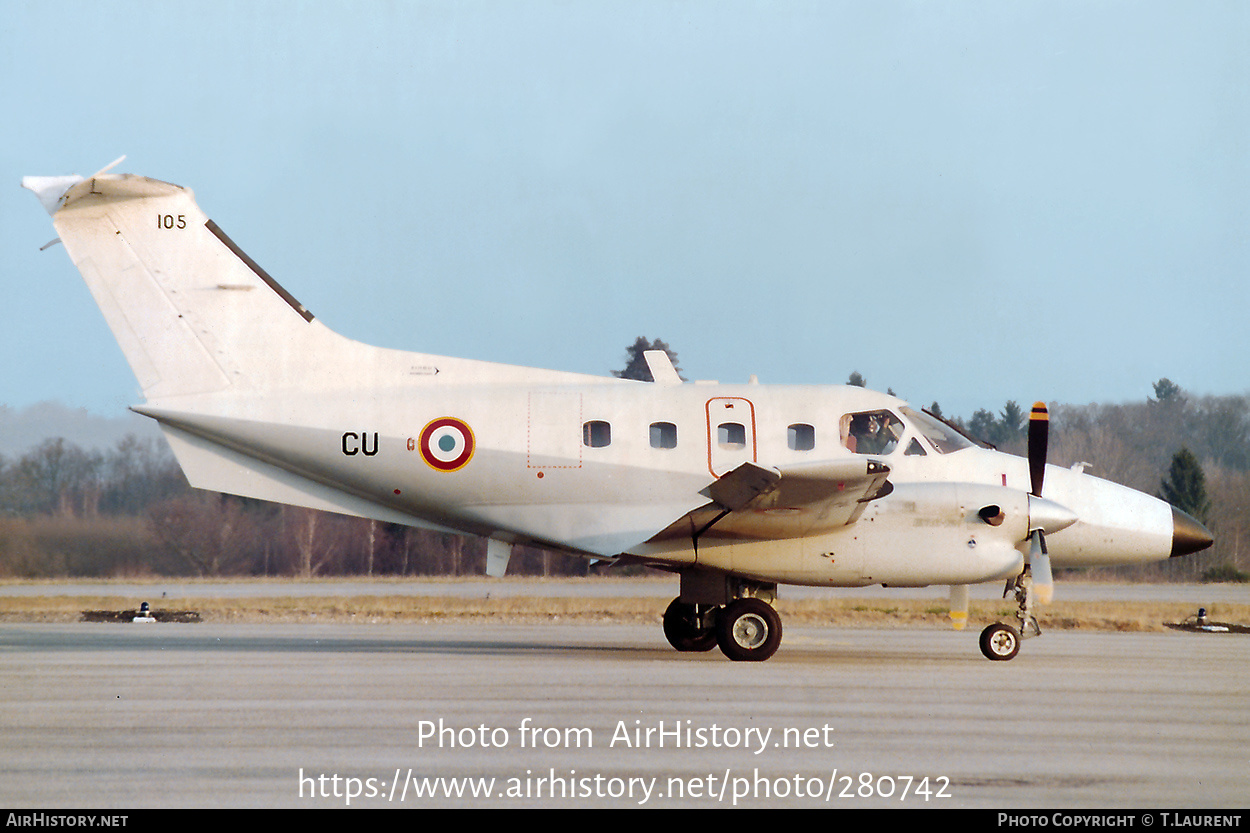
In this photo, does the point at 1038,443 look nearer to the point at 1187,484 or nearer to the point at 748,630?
the point at 748,630

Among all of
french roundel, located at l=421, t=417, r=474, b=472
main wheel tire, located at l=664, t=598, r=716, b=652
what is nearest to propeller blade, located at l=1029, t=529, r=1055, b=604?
main wheel tire, located at l=664, t=598, r=716, b=652

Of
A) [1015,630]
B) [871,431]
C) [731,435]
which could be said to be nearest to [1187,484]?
[1015,630]

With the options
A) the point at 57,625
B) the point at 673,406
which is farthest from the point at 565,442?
the point at 57,625

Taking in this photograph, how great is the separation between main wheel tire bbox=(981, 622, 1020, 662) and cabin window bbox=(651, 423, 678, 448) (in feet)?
14.2

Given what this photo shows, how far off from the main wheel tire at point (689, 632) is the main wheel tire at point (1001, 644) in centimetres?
334

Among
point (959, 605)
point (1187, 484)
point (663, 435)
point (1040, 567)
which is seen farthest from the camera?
point (1187, 484)

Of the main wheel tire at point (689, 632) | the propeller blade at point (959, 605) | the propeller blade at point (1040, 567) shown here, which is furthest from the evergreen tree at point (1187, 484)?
the main wheel tire at point (689, 632)

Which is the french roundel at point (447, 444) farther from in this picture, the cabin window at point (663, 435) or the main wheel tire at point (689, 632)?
the main wheel tire at point (689, 632)

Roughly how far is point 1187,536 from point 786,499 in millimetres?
5545

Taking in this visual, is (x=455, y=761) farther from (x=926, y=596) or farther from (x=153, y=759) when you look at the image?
(x=926, y=596)

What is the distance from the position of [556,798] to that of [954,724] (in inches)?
153

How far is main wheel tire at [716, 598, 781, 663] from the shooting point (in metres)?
13.0

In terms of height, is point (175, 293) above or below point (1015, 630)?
above

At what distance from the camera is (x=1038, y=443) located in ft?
44.8
